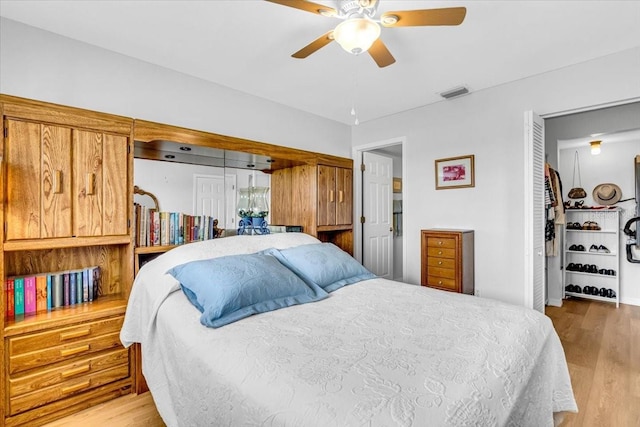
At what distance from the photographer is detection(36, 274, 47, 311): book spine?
6.65ft

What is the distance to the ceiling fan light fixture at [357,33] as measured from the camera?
1.59 metres

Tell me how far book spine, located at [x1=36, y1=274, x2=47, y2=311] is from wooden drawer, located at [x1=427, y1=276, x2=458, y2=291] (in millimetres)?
3136

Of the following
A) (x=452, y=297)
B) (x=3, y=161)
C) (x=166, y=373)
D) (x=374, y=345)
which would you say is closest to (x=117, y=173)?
(x=3, y=161)

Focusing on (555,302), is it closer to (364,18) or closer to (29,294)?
(364,18)

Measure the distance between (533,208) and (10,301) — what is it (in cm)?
389

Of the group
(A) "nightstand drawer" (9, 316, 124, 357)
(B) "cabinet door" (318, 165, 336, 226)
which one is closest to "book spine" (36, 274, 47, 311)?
(A) "nightstand drawer" (9, 316, 124, 357)

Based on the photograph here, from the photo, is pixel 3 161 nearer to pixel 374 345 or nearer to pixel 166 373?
pixel 166 373

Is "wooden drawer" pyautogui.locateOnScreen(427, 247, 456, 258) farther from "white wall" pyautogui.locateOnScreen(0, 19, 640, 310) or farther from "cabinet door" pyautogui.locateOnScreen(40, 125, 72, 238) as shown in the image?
"cabinet door" pyautogui.locateOnScreen(40, 125, 72, 238)

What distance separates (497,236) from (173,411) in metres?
2.96

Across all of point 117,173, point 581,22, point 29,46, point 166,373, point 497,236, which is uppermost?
point 581,22

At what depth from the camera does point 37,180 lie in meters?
1.89

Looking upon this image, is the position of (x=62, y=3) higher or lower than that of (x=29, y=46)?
higher

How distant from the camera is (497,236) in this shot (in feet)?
10.0

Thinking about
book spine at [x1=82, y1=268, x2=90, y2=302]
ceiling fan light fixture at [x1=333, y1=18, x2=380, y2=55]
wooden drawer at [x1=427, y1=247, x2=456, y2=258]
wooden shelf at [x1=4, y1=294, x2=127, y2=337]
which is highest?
ceiling fan light fixture at [x1=333, y1=18, x2=380, y2=55]
